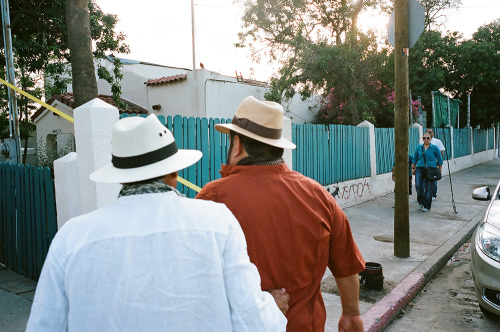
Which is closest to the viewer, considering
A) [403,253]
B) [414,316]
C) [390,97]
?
[414,316]

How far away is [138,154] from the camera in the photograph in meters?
1.42

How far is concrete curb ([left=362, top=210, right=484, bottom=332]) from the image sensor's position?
4.04 meters

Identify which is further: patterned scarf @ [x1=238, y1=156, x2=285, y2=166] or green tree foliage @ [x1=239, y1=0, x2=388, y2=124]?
green tree foliage @ [x1=239, y1=0, x2=388, y2=124]

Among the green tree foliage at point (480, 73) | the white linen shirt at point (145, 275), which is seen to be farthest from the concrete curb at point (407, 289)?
the green tree foliage at point (480, 73)

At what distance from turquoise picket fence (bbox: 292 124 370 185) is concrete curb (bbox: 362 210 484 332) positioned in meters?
3.01

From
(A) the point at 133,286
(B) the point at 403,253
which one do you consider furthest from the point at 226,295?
(B) the point at 403,253

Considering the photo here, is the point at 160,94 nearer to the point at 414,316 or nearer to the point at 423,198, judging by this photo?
the point at 423,198

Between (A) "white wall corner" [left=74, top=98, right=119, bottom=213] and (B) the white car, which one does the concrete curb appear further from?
(A) "white wall corner" [left=74, top=98, right=119, bottom=213]

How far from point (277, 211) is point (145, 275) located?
74 cm

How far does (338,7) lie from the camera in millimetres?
19969

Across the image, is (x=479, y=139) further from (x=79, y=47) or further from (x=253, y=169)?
(x=253, y=169)

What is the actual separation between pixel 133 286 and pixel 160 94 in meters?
15.3

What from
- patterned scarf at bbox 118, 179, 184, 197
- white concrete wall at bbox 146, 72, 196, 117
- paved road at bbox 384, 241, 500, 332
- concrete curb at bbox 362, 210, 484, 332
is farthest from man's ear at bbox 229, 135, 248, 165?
white concrete wall at bbox 146, 72, 196, 117

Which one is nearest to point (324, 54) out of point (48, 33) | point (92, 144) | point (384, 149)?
point (384, 149)
